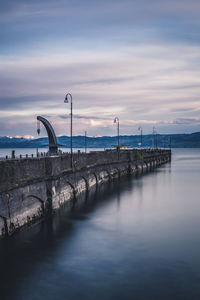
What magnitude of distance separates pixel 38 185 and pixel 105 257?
10.2 m

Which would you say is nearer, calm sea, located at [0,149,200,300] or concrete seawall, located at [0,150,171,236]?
calm sea, located at [0,149,200,300]

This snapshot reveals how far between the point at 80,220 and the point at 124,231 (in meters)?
5.23

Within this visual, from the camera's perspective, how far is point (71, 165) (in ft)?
139

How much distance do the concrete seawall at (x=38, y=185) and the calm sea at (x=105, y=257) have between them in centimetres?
125

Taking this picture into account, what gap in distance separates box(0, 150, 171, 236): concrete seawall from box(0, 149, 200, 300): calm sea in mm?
1250

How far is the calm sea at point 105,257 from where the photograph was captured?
18.6 meters

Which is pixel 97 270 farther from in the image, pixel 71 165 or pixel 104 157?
pixel 104 157

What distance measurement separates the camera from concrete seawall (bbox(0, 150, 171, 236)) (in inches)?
1002

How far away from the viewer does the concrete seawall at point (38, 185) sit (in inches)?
1002

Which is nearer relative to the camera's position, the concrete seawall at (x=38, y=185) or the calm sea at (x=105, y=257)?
the calm sea at (x=105, y=257)

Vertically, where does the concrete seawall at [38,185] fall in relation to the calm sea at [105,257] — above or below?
above

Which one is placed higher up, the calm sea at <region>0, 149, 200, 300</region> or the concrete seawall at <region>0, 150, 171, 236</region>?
the concrete seawall at <region>0, 150, 171, 236</region>

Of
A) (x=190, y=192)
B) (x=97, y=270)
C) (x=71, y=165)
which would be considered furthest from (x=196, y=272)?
(x=190, y=192)

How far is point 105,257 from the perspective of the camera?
2391 cm
